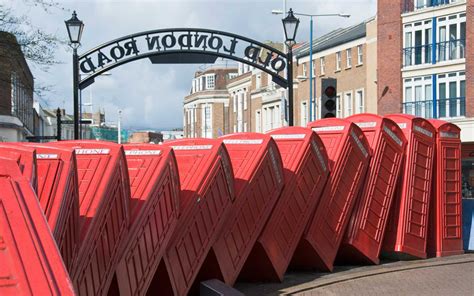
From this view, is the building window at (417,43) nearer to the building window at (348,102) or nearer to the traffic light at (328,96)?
the building window at (348,102)

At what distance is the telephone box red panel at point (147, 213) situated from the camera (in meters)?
9.45

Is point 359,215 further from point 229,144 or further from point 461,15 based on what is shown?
point 461,15

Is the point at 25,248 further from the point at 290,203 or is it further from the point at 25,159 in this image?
the point at 290,203

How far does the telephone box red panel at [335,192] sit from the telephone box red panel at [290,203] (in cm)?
28

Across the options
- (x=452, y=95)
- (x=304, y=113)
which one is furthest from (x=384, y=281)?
(x=304, y=113)

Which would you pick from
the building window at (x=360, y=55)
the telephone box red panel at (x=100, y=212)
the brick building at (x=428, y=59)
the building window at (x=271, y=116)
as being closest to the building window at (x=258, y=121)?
the building window at (x=271, y=116)

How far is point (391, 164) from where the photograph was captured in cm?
1552

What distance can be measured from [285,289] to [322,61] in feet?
140

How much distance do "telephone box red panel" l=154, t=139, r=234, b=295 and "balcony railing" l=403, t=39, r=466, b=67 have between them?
2940cm

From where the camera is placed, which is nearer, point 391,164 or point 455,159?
point 391,164

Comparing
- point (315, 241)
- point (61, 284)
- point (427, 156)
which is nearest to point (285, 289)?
point (315, 241)

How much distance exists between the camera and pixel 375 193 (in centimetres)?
1505

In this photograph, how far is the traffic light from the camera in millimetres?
14719

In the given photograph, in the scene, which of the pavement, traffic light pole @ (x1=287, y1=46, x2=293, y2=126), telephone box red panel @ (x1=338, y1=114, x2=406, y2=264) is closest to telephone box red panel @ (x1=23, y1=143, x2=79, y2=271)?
the pavement
